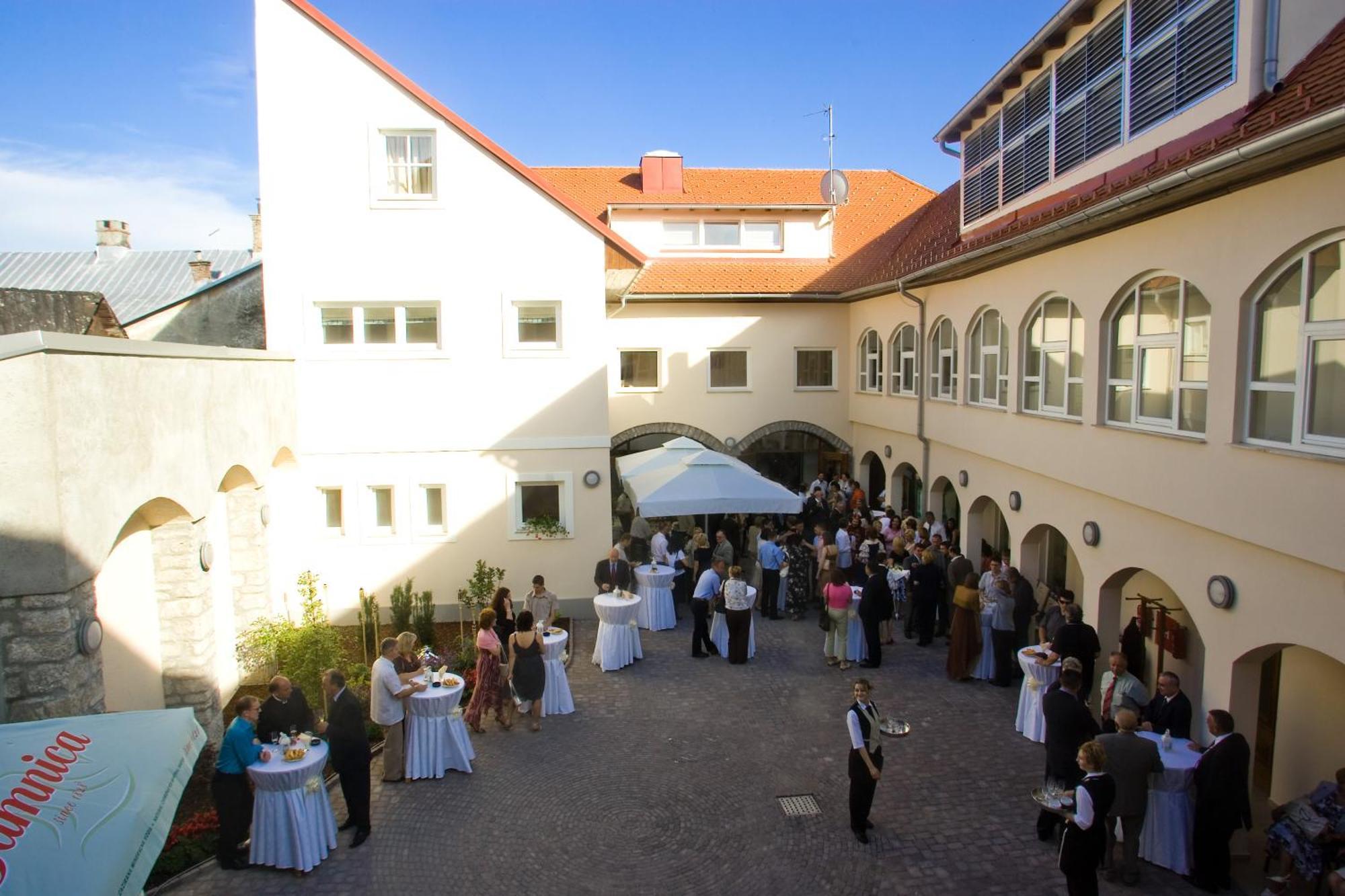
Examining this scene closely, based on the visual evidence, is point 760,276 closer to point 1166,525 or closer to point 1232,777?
point 1166,525

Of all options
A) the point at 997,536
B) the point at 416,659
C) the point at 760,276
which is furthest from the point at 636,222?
the point at 416,659

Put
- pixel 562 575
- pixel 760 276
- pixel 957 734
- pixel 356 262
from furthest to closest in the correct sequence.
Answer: pixel 760 276 < pixel 562 575 < pixel 356 262 < pixel 957 734

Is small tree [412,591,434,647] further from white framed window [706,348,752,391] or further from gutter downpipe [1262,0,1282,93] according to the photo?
gutter downpipe [1262,0,1282,93]

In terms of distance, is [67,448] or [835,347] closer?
[67,448]

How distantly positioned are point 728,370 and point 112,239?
18.4 m

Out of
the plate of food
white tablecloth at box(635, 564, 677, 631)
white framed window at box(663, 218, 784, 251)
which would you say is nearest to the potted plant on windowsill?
white tablecloth at box(635, 564, 677, 631)

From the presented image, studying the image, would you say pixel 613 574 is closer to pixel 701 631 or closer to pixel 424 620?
pixel 701 631

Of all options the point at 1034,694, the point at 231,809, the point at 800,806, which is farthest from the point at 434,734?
the point at 1034,694

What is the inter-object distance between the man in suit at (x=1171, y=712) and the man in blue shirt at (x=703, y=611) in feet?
21.6

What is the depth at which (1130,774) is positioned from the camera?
7480 mm

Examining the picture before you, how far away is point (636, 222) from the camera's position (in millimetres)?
23969

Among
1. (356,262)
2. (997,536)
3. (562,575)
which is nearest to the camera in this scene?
(356,262)

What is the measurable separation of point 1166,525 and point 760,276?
49.5ft

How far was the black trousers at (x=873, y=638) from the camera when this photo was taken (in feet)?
42.1
